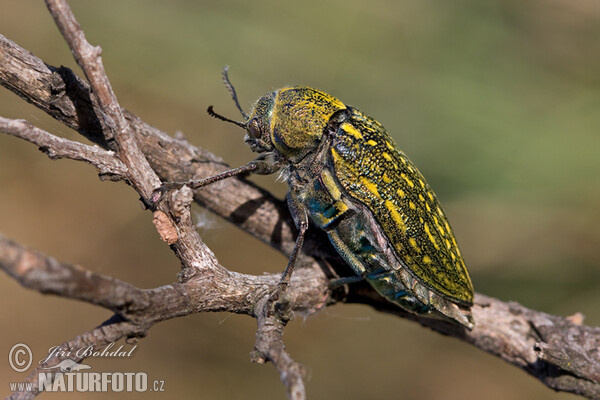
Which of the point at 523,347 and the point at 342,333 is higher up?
the point at 342,333

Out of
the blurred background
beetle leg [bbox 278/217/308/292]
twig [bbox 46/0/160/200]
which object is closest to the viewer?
twig [bbox 46/0/160/200]

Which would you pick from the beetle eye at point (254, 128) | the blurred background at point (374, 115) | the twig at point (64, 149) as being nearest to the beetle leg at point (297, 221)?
the beetle eye at point (254, 128)

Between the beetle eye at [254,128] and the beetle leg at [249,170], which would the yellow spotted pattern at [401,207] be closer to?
the beetle leg at [249,170]

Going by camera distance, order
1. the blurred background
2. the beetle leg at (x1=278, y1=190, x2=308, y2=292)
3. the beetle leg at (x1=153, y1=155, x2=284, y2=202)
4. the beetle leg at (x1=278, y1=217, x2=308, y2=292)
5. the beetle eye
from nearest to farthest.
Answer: the beetle leg at (x1=278, y1=217, x2=308, y2=292) → the beetle leg at (x1=278, y1=190, x2=308, y2=292) → the beetle leg at (x1=153, y1=155, x2=284, y2=202) → the beetle eye → the blurred background

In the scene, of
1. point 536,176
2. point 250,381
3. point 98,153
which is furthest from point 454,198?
point 98,153

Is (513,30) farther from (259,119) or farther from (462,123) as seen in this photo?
(259,119)

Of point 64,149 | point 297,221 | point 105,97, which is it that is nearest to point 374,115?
point 297,221

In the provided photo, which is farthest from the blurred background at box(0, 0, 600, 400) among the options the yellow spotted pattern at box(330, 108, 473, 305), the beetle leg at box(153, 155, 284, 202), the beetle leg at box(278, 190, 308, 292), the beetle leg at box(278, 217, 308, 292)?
the beetle leg at box(278, 217, 308, 292)

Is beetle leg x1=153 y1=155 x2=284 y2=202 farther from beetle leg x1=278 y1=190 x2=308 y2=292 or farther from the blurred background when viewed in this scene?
the blurred background
